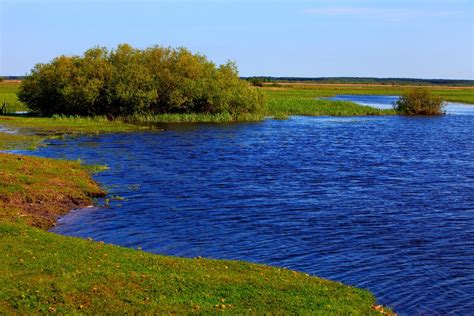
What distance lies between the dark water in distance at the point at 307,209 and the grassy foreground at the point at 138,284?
2.32m

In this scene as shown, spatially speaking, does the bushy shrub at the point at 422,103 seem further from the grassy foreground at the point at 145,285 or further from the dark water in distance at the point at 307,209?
the grassy foreground at the point at 145,285

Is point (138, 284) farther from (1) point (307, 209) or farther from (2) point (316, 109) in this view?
(2) point (316, 109)

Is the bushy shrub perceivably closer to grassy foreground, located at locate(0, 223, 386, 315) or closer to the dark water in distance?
the dark water in distance

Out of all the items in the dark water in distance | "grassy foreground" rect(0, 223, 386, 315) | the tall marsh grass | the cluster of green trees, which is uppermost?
the cluster of green trees

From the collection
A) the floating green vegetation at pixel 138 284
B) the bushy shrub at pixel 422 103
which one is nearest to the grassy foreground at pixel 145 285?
the floating green vegetation at pixel 138 284

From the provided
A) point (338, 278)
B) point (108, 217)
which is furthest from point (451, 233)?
point (108, 217)

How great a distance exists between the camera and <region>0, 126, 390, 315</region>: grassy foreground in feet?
43.1

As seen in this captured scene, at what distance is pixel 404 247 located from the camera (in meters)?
21.5

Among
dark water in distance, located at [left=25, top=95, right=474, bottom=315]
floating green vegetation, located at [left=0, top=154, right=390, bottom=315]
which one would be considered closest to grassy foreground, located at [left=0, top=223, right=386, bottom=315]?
floating green vegetation, located at [left=0, top=154, right=390, bottom=315]

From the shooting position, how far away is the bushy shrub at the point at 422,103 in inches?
3912

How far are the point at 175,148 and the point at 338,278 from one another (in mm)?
34378

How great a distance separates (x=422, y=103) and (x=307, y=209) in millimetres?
77985

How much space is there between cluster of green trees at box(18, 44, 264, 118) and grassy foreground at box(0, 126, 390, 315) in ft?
182

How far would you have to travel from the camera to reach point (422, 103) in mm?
99625
